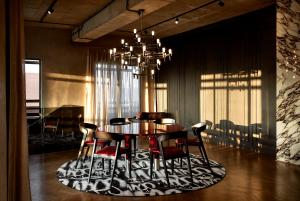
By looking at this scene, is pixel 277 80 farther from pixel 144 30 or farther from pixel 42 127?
pixel 42 127

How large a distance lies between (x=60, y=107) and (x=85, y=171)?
3213mm

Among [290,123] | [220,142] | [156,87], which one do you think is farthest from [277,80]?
[156,87]

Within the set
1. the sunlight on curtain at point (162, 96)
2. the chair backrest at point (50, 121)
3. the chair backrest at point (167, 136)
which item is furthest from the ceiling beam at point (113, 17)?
the sunlight on curtain at point (162, 96)

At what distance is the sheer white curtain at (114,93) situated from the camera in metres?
8.87

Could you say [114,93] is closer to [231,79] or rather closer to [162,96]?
[162,96]

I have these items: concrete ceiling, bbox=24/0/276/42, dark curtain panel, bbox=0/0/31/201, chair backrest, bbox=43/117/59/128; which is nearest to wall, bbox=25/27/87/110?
concrete ceiling, bbox=24/0/276/42

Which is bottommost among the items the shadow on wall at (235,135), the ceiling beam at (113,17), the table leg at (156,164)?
the table leg at (156,164)

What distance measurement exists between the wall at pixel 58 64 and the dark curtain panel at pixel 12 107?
5.98 meters

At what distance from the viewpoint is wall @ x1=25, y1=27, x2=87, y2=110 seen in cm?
796

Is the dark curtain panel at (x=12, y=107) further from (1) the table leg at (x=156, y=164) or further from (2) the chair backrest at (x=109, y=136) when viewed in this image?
(1) the table leg at (x=156, y=164)

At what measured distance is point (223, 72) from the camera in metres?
7.67

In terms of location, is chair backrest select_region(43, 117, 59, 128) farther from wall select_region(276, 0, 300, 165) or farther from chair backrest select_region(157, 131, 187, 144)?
wall select_region(276, 0, 300, 165)

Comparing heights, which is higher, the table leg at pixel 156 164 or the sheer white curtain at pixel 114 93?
→ the sheer white curtain at pixel 114 93

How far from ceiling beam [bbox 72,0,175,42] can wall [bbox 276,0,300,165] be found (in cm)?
255
